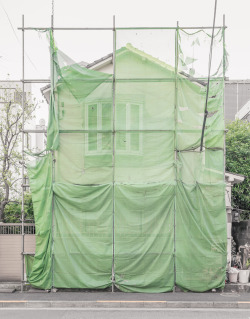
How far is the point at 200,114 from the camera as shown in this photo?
1081 centimetres

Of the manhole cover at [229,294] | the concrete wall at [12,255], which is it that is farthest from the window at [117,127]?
the manhole cover at [229,294]

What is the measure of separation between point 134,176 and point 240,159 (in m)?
11.1

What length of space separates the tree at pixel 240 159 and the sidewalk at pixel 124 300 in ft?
31.3

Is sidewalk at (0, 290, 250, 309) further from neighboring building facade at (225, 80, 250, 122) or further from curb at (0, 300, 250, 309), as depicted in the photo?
neighboring building facade at (225, 80, 250, 122)

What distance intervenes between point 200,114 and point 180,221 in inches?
131

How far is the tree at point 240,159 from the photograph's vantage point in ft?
61.8

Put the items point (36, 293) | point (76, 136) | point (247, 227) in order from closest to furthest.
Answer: point (36, 293), point (76, 136), point (247, 227)

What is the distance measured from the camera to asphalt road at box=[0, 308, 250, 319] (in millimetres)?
8344

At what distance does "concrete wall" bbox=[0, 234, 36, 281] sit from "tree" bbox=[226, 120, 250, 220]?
447 inches

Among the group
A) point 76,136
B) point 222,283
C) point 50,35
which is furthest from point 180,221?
point 50,35

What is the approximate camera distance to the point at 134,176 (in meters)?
10.6

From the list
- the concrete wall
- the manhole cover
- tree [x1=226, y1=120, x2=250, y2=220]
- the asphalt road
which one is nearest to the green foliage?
the concrete wall

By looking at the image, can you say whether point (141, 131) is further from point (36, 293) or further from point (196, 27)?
point (36, 293)

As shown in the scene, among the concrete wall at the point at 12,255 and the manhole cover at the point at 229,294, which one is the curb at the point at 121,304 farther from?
the concrete wall at the point at 12,255
